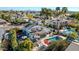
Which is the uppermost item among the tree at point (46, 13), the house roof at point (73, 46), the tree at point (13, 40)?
the tree at point (46, 13)

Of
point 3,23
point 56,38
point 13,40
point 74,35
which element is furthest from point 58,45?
point 3,23

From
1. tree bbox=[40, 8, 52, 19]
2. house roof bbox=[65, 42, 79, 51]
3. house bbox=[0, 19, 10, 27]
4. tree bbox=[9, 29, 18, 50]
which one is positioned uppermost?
tree bbox=[40, 8, 52, 19]

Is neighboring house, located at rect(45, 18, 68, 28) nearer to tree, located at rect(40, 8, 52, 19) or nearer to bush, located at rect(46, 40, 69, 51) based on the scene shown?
tree, located at rect(40, 8, 52, 19)

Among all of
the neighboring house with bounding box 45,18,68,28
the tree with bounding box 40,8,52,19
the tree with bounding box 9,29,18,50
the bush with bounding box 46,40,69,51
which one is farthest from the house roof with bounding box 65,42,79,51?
the tree with bounding box 9,29,18,50

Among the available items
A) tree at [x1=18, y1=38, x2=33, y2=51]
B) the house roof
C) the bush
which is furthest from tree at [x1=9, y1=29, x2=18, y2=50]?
the house roof

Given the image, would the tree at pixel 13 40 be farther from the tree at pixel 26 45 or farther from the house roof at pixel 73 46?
the house roof at pixel 73 46

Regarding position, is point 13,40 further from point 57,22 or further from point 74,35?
point 74,35

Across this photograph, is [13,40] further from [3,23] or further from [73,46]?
[73,46]

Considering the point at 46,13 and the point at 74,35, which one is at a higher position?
the point at 46,13

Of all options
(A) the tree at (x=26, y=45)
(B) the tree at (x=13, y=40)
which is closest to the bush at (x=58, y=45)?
(A) the tree at (x=26, y=45)

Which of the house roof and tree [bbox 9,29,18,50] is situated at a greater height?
tree [bbox 9,29,18,50]

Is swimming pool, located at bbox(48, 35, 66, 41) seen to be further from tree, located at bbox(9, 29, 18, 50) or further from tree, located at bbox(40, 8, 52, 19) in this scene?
tree, located at bbox(9, 29, 18, 50)
